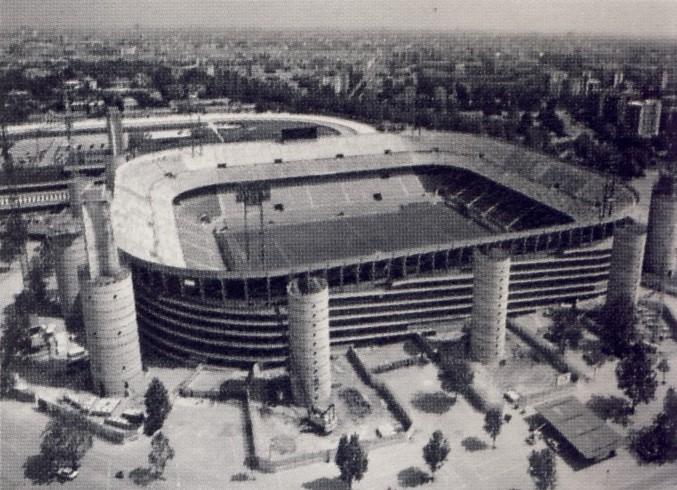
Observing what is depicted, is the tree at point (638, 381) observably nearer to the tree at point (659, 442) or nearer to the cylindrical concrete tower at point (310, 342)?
the tree at point (659, 442)

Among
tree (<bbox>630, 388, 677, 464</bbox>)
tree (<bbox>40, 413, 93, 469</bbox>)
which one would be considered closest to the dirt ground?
tree (<bbox>40, 413, 93, 469</bbox>)

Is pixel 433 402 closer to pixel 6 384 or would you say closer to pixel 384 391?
pixel 384 391

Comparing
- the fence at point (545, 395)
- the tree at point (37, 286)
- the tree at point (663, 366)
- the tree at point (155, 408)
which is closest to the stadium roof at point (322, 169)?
the tree at point (37, 286)

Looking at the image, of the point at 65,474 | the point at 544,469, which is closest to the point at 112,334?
the point at 65,474

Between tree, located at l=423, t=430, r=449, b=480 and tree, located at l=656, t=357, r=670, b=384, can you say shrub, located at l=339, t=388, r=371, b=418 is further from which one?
tree, located at l=656, t=357, r=670, b=384

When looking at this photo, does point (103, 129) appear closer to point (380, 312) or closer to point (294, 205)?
point (294, 205)

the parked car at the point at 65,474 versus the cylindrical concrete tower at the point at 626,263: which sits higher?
the cylindrical concrete tower at the point at 626,263
